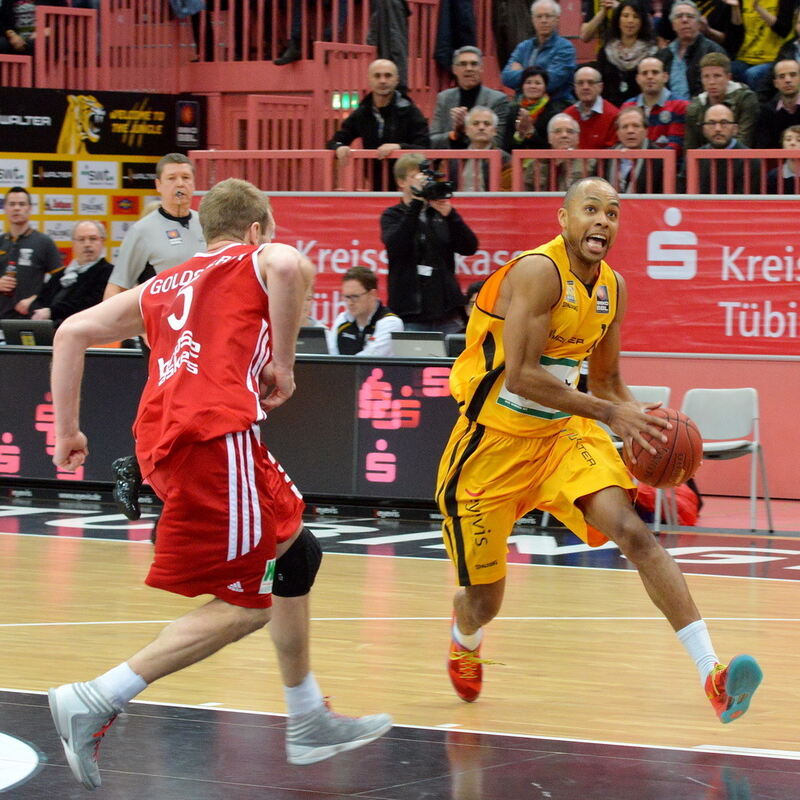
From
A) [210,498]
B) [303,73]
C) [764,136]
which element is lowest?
[210,498]

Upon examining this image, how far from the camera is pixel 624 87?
48.2 feet

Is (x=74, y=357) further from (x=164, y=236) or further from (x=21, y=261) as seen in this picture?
(x=21, y=261)

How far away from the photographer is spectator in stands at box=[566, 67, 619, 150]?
13688 millimetres

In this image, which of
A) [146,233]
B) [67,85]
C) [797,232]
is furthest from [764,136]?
[67,85]

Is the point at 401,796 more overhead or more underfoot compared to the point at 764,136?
more underfoot

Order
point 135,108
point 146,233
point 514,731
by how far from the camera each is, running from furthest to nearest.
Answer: point 135,108
point 146,233
point 514,731

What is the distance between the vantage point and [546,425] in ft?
20.2

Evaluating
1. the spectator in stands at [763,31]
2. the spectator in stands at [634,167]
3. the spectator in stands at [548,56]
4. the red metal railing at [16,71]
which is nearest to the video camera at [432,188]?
the spectator in stands at [634,167]

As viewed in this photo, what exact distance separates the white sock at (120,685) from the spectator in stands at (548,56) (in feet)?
35.4

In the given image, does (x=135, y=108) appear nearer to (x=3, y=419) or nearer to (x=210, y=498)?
(x=3, y=419)

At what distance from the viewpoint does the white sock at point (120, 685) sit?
465 centimetres

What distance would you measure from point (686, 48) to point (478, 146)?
7.36 ft

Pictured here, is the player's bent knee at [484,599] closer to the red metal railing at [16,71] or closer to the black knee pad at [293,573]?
the black knee pad at [293,573]

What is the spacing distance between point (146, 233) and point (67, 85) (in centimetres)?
883
